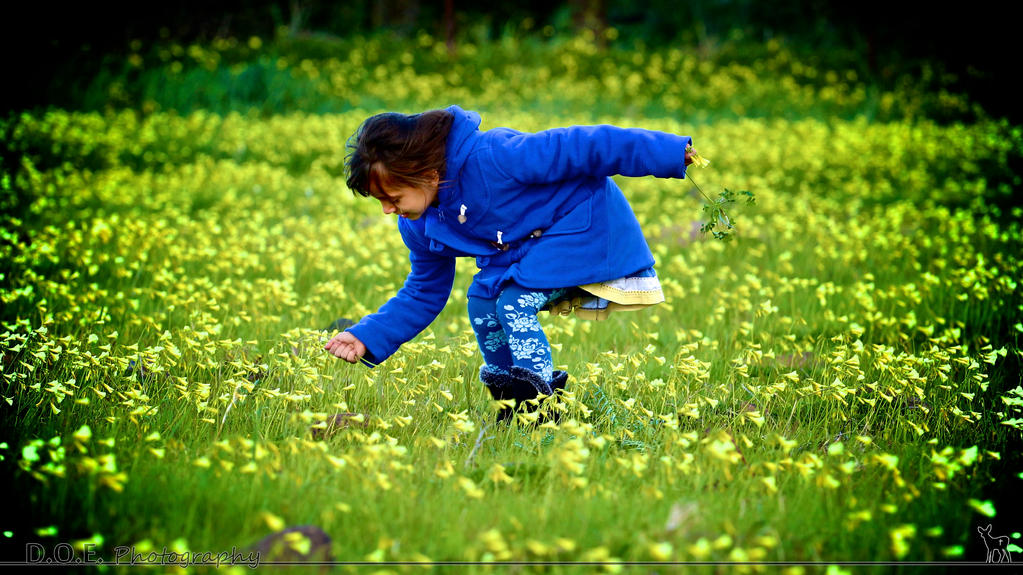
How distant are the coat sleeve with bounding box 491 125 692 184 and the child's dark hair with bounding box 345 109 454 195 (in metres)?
0.28

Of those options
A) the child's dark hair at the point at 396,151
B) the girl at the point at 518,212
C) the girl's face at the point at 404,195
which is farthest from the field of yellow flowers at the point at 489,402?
the child's dark hair at the point at 396,151

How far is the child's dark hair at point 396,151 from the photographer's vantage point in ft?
11.3

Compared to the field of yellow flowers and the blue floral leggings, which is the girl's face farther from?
the field of yellow flowers

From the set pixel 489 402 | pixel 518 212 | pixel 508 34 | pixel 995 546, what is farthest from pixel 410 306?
pixel 508 34

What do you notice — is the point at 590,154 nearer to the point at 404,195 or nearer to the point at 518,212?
the point at 518,212

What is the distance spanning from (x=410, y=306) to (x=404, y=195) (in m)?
0.57

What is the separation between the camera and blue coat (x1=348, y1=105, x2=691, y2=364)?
350cm

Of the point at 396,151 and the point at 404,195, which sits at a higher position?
the point at 396,151

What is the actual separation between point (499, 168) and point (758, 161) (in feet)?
26.9

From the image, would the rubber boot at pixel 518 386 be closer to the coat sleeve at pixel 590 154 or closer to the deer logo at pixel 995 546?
the coat sleeve at pixel 590 154

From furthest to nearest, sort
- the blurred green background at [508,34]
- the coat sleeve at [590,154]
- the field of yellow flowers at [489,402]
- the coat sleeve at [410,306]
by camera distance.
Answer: the blurred green background at [508,34] < the coat sleeve at [410,306] < the coat sleeve at [590,154] < the field of yellow flowers at [489,402]

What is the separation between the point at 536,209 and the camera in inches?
144

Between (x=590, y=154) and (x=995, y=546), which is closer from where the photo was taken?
(x=995, y=546)

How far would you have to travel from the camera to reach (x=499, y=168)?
3.59 m
